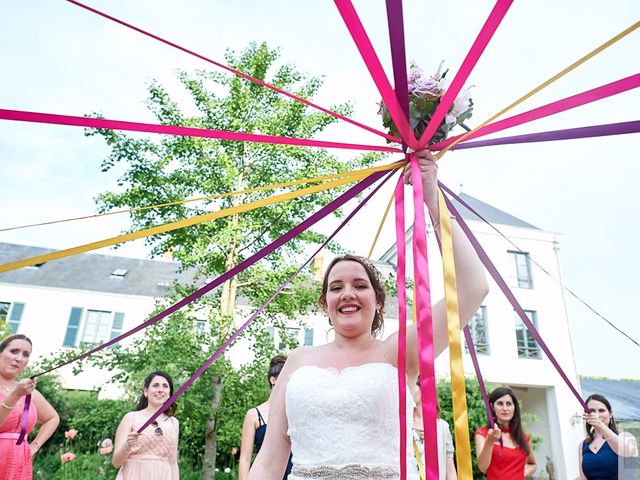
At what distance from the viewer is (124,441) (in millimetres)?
4000

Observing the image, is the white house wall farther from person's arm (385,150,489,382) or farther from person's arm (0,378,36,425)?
person's arm (385,150,489,382)

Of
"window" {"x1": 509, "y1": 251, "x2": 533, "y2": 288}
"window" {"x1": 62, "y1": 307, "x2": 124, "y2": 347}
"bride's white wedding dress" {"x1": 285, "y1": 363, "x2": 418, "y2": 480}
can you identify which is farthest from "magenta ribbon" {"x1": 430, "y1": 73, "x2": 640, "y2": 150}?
"window" {"x1": 62, "y1": 307, "x2": 124, "y2": 347}

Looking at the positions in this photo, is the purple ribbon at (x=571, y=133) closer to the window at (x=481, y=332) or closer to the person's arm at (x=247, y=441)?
the person's arm at (x=247, y=441)

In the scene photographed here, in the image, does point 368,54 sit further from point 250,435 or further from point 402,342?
point 250,435

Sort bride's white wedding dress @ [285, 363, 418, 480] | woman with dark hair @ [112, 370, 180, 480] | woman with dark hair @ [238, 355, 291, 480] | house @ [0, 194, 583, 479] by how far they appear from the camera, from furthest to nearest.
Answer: house @ [0, 194, 583, 479]
woman with dark hair @ [112, 370, 180, 480]
woman with dark hair @ [238, 355, 291, 480]
bride's white wedding dress @ [285, 363, 418, 480]

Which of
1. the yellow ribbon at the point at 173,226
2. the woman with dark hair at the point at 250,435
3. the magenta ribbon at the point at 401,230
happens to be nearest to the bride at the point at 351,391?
the magenta ribbon at the point at 401,230

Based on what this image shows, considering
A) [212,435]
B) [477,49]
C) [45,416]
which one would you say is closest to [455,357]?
[477,49]

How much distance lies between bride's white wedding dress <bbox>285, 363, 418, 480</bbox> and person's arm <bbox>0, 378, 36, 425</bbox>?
6.55ft

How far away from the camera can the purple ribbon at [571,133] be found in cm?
155

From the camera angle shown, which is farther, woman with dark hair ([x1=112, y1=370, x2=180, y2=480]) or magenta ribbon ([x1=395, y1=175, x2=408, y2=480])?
woman with dark hair ([x1=112, y1=370, x2=180, y2=480])

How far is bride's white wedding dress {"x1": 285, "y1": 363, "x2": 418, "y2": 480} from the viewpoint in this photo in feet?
5.47

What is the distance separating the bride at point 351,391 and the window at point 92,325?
18.9 m

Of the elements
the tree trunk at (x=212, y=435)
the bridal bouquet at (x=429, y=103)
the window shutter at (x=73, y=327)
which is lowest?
the tree trunk at (x=212, y=435)

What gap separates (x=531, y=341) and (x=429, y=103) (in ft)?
62.7
